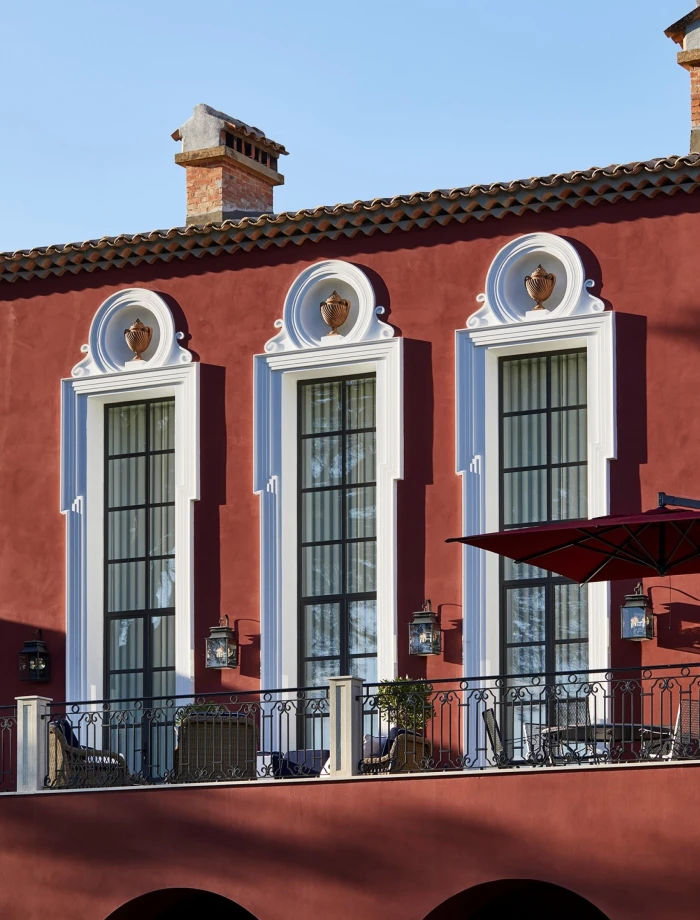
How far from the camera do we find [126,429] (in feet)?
65.6

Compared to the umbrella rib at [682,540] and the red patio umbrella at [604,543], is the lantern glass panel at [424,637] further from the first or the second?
the umbrella rib at [682,540]

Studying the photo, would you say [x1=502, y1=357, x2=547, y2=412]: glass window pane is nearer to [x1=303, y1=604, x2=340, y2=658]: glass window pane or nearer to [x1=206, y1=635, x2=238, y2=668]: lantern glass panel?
[x1=303, y1=604, x2=340, y2=658]: glass window pane

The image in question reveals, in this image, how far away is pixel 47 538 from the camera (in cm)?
1978

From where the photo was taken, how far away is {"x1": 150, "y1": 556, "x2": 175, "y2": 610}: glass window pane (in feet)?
63.8

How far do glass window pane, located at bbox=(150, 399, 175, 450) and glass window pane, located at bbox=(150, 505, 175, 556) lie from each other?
66 cm

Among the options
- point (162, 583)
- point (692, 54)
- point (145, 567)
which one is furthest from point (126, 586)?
point (692, 54)

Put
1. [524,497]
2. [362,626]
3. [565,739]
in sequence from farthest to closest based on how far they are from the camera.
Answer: [362,626] < [524,497] < [565,739]

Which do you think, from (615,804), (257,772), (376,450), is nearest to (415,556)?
(376,450)

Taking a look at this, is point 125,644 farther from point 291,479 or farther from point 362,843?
point 362,843

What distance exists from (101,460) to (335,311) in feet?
10.1

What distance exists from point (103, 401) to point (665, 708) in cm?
688

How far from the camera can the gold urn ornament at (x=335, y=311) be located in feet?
61.6

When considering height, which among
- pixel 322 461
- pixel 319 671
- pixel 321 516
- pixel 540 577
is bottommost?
pixel 319 671

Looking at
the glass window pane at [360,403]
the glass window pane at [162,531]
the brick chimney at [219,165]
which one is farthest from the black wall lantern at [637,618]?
the brick chimney at [219,165]
